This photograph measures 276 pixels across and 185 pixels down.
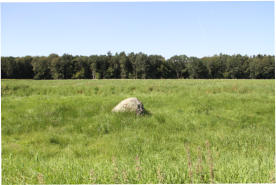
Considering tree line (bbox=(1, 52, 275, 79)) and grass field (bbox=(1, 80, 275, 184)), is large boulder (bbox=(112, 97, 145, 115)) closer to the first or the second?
grass field (bbox=(1, 80, 275, 184))

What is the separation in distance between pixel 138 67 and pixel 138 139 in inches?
2666

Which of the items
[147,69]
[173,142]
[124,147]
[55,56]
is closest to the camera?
[124,147]

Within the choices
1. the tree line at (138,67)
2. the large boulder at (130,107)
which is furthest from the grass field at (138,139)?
the tree line at (138,67)

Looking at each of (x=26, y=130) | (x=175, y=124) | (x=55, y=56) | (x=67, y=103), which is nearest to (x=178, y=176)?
(x=175, y=124)

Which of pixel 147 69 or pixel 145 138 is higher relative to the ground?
pixel 147 69

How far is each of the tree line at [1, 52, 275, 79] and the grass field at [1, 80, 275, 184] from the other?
48.2 metres

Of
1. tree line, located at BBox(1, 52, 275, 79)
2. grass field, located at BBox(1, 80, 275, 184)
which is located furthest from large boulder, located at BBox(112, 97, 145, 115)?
tree line, located at BBox(1, 52, 275, 79)

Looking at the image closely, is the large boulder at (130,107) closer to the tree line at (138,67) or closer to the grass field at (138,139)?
the grass field at (138,139)

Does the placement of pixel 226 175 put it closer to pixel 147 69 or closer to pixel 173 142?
pixel 173 142

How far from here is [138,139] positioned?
8086 millimetres

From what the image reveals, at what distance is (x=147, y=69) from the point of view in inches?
2995

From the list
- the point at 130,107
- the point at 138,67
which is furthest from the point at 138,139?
the point at 138,67

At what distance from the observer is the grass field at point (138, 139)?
3.12 metres

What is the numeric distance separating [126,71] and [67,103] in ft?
213
